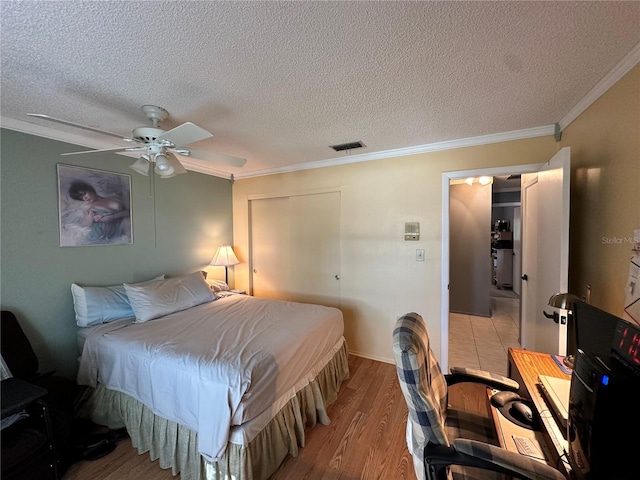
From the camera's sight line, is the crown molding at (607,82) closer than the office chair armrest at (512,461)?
No

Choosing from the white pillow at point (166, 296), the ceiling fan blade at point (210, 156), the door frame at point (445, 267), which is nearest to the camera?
the ceiling fan blade at point (210, 156)

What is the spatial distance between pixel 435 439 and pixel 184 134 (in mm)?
2063

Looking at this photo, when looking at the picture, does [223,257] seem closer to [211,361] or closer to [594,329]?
[211,361]

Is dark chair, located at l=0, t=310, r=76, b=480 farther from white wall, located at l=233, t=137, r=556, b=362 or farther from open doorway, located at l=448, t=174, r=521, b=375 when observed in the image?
open doorway, located at l=448, t=174, r=521, b=375

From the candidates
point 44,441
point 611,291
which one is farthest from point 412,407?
point 44,441

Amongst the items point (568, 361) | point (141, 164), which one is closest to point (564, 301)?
point (568, 361)

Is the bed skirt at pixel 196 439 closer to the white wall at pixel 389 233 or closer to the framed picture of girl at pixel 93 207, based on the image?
the white wall at pixel 389 233

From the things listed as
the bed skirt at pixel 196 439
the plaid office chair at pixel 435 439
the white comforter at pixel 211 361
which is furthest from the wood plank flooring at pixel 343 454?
the plaid office chair at pixel 435 439

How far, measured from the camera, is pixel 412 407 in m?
1.05

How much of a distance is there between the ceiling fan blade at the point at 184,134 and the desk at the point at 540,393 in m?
2.19

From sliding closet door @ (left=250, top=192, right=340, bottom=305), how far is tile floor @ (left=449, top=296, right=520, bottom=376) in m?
1.71

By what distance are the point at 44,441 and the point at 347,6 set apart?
2.79 m

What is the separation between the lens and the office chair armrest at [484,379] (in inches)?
54.4

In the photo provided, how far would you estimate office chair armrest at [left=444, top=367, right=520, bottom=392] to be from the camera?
138 cm
